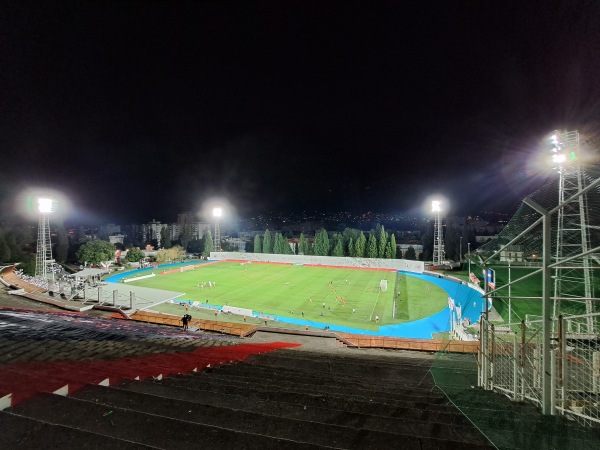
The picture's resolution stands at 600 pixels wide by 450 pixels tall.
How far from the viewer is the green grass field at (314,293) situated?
25.2 meters

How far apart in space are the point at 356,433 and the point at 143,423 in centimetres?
168

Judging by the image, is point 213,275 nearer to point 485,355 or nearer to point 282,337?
point 282,337

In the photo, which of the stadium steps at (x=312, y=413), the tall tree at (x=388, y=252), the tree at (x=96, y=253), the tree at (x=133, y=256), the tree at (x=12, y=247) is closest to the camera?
the stadium steps at (x=312, y=413)

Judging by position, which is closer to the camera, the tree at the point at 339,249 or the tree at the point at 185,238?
the tree at the point at 339,249

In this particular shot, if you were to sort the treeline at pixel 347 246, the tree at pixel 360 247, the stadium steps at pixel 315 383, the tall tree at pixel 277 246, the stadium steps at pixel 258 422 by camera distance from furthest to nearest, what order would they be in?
the tall tree at pixel 277 246, the tree at pixel 360 247, the treeline at pixel 347 246, the stadium steps at pixel 315 383, the stadium steps at pixel 258 422

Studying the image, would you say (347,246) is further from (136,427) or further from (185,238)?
(136,427)

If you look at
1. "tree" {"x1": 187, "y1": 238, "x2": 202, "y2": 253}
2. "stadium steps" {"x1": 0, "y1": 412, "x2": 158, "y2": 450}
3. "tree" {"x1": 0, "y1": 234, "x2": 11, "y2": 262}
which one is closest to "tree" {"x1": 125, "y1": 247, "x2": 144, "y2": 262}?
"tree" {"x1": 0, "y1": 234, "x2": 11, "y2": 262}

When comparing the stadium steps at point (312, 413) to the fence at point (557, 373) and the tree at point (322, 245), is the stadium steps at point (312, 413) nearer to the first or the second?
the fence at point (557, 373)

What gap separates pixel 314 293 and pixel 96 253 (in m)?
36.5

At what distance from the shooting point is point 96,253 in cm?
4947

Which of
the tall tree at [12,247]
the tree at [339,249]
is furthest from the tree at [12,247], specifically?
the tree at [339,249]

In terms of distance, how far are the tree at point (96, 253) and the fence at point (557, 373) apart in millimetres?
53055

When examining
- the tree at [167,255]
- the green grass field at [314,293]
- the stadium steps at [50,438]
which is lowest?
the green grass field at [314,293]

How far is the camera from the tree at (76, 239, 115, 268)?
49156mm
